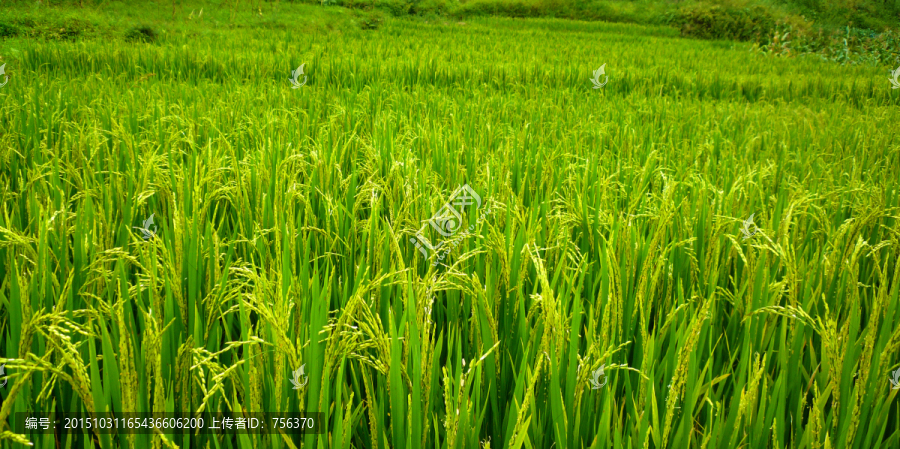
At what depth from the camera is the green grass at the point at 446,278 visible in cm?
79

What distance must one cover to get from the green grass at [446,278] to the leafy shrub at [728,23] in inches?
562

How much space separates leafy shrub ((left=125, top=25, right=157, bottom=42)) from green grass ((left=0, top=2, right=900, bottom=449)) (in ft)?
11.0

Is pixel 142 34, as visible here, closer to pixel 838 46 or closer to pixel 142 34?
pixel 142 34

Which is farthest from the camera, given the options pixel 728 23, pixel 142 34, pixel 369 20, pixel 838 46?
pixel 728 23

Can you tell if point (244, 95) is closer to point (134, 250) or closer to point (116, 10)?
point (134, 250)

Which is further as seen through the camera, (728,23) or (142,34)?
(728,23)

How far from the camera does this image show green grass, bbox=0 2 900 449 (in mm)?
794

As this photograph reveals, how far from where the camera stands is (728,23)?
17.1 metres
